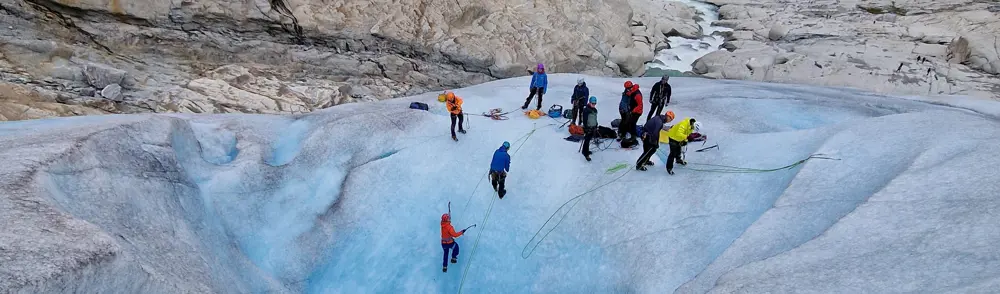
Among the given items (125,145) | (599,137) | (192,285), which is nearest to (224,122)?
(125,145)

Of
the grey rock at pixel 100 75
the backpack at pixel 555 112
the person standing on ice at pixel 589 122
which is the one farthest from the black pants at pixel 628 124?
the grey rock at pixel 100 75

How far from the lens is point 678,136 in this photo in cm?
957

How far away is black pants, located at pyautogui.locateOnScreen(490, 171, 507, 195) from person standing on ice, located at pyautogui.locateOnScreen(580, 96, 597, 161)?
193 centimetres

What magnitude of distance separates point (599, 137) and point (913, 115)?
5.95 metres

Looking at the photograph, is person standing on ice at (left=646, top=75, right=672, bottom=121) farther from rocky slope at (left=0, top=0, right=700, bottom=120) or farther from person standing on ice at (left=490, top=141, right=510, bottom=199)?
rocky slope at (left=0, top=0, right=700, bottom=120)

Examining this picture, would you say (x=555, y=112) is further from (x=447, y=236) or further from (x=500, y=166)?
(x=447, y=236)

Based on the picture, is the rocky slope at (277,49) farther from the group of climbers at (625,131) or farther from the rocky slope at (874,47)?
the group of climbers at (625,131)

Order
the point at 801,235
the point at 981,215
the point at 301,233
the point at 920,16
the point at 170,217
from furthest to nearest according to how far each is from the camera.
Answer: the point at 920,16
the point at 301,233
the point at 170,217
the point at 801,235
the point at 981,215

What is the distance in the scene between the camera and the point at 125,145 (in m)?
8.70

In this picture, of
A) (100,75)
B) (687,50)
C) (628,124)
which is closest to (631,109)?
(628,124)

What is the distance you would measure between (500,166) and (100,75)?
13.7 m

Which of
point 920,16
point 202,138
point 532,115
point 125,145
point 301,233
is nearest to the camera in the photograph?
point 125,145

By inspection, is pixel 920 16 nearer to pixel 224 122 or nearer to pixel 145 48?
pixel 224 122

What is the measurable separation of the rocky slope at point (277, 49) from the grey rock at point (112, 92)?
32mm
